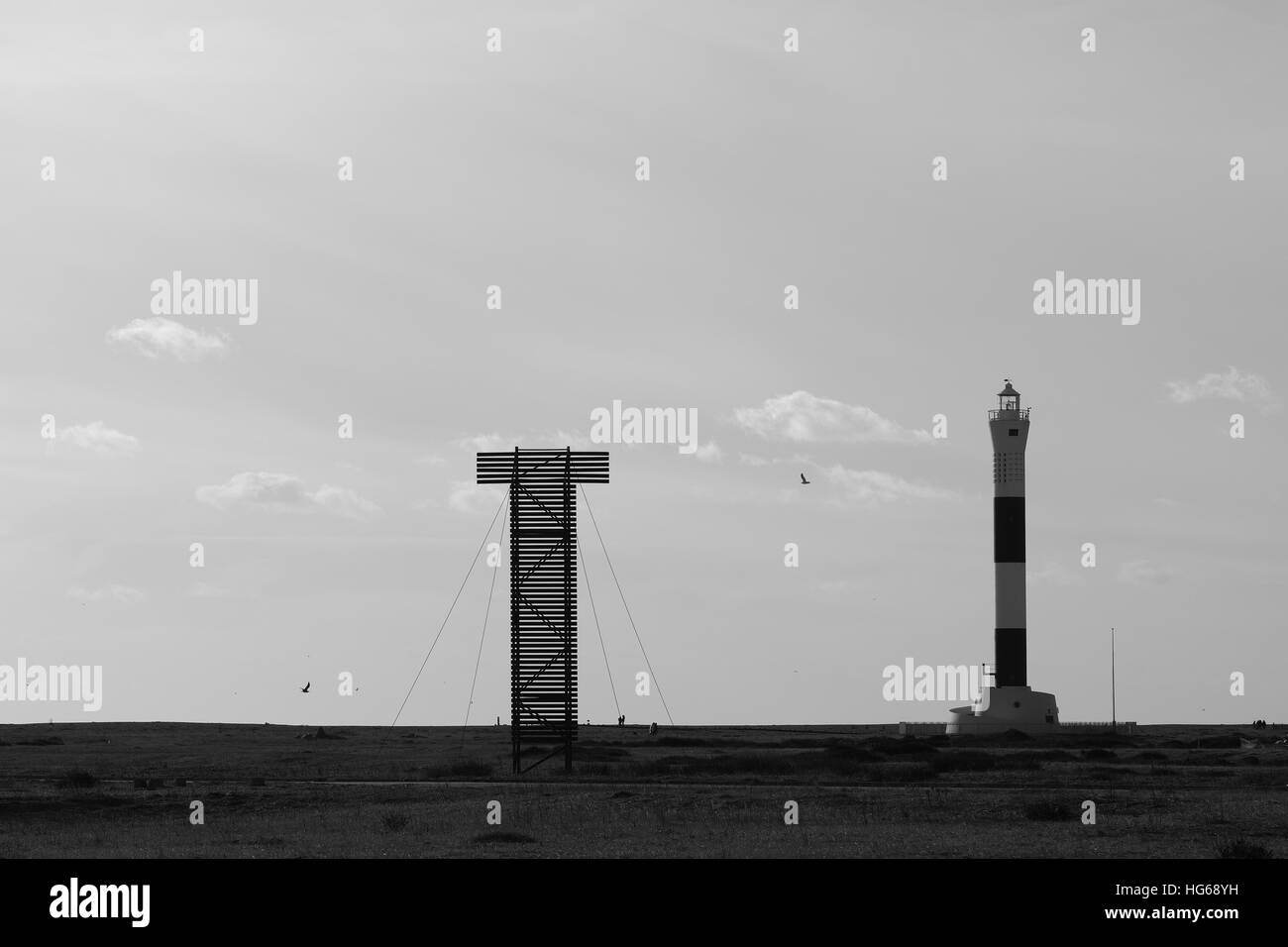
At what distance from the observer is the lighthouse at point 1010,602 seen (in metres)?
105

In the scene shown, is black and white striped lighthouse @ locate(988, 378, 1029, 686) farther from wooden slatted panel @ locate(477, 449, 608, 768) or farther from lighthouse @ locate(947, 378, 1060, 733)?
wooden slatted panel @ locate(477, 449, 608, 768)

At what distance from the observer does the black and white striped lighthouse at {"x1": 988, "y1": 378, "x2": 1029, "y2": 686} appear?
10481 cm

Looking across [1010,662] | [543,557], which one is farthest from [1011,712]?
[543,557]

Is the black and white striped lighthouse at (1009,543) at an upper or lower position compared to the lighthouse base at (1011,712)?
upper

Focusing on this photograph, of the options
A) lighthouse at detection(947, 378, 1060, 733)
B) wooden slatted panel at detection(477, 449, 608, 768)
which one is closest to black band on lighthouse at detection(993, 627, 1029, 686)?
lighthouse at detection(947, 378, 1060, 733)

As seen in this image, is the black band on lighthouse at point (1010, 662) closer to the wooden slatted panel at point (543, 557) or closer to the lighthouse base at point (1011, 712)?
the lighthouse base at point (1011, 712)

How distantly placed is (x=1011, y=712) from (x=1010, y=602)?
6962mm

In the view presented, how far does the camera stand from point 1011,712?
349 feet

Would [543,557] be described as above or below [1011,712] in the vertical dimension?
above

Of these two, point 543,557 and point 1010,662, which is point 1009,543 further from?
point 543,557

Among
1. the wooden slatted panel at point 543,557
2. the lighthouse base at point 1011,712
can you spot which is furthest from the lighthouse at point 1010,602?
the wooden slatted panel at point 543,557

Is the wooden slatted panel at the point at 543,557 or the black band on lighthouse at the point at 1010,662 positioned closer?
the wooden slatted panel at the point at 543,557
